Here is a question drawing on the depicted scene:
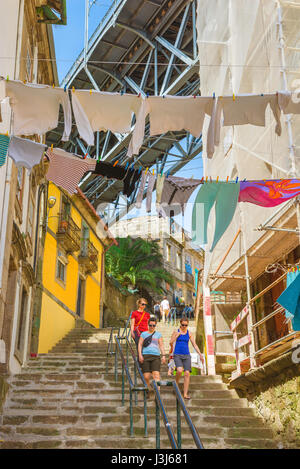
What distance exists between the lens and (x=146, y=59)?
2308cm

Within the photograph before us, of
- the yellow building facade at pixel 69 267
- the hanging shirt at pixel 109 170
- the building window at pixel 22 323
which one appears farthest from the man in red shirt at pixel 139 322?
the yellow building facade at pixel 69 267

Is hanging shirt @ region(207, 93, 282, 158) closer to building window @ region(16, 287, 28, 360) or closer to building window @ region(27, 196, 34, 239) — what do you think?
building window @ region(27, 196, 34, 239)

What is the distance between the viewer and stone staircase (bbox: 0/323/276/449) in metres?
7.31

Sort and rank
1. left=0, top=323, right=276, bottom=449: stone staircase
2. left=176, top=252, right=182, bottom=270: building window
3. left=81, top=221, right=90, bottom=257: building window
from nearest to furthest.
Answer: left=0, top=323, right=276, bottom=449: stone staircase
left=81, top=221, right=90, bottom=257: building window
left=176, top=252, right=182, bottom=270: building window

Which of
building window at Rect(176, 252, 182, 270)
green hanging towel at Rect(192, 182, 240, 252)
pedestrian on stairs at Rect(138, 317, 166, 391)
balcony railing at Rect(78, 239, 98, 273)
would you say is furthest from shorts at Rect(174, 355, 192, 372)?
building window at Rect(176, 252, 182, 270)

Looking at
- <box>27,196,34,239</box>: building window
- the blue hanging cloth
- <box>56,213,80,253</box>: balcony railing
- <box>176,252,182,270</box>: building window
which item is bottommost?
the blue hanging cloth

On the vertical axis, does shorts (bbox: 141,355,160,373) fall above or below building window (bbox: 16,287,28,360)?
below

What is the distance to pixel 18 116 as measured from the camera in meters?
7.79

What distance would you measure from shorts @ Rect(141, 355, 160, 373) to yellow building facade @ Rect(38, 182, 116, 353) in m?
8.72

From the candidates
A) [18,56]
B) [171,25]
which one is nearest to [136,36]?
[171,25]

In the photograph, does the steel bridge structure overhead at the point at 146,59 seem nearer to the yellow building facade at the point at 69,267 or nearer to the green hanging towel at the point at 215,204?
the yellow building facade at the point at 69,267

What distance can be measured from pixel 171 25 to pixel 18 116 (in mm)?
14441

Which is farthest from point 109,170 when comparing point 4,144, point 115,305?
point 115,305
